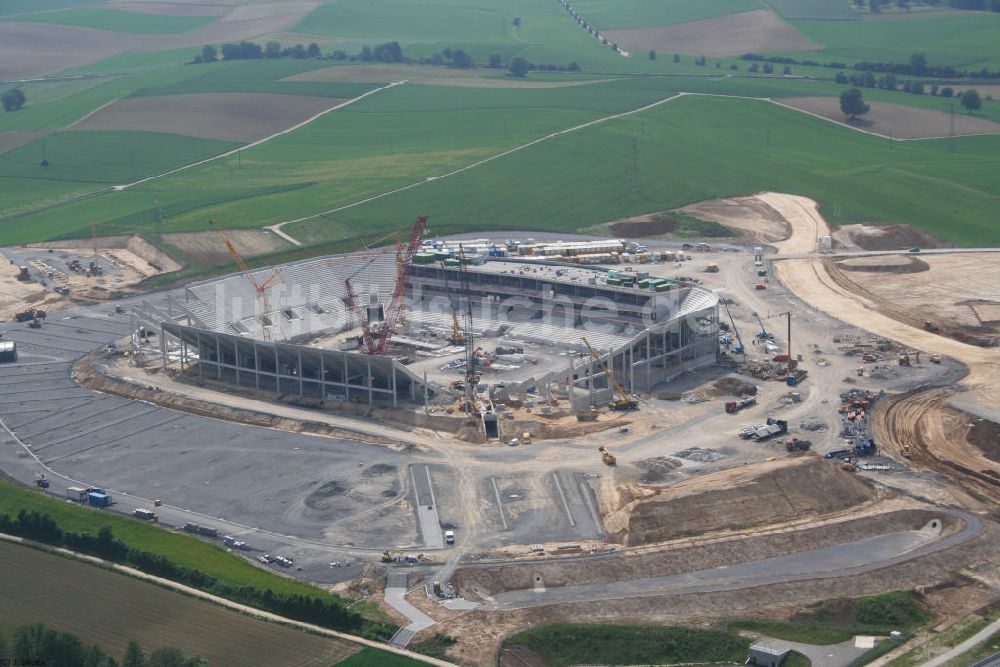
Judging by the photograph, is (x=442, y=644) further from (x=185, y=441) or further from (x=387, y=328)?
(x=387, y=328)

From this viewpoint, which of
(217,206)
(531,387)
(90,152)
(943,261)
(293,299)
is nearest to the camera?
(531,387)

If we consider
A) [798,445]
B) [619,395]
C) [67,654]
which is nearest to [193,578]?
[67,654]

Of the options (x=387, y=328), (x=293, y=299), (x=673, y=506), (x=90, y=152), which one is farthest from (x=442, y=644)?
(x=90, y=152)


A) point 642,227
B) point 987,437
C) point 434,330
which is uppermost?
point 642,227

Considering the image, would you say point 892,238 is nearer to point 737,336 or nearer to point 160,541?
point 737,336

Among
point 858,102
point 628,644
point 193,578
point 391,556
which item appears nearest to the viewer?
point 628,644

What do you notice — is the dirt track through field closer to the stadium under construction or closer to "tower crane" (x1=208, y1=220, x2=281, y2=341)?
the stadium under construction
